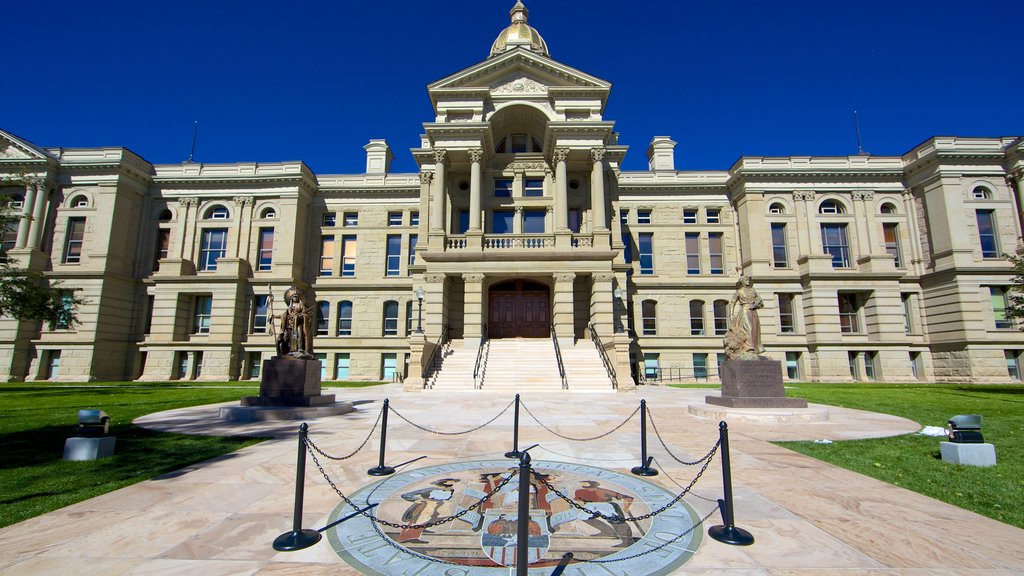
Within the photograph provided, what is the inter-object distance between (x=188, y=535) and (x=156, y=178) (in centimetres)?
3735

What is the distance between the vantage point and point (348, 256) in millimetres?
33750

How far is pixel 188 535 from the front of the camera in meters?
4.29

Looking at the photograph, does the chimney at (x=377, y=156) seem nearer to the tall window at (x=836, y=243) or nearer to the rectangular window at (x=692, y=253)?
the rectangular window at (x=692, y=253)

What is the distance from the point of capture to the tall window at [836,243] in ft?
102

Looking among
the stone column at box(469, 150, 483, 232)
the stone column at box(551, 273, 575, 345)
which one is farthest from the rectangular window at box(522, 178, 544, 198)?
the stone column at box(551, 273, 575, 345)

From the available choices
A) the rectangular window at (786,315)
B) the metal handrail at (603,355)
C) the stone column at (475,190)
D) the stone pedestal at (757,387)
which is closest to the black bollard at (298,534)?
the stone pedestal at (757,387)

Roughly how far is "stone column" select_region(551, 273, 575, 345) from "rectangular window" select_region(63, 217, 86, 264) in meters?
31.8

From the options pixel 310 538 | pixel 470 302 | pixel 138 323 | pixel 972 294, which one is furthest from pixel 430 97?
pixel 972 294

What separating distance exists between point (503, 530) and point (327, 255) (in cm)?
3288

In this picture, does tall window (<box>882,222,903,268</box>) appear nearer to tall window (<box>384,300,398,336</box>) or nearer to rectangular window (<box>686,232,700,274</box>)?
rectangular window (<box>686,232,700,274</box>)

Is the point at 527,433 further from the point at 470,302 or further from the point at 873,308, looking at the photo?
the point at 873,308

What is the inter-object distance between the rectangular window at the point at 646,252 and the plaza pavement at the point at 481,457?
80.3ft

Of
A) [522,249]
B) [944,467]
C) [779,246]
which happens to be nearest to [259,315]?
[522,249]

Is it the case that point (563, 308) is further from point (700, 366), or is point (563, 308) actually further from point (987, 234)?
point (987, 234)
